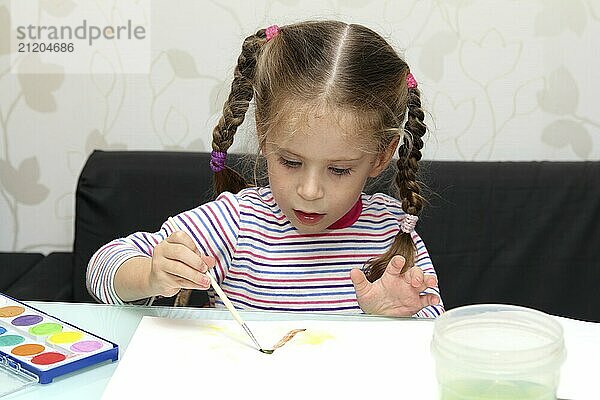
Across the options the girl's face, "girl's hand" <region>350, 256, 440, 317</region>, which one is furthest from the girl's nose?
"girl's hand" <region>350, 256, 440, 317</region>

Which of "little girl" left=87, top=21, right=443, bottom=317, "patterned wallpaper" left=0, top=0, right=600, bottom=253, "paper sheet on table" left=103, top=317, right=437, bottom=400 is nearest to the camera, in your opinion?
"paper sheet on table" left=103, top=317, right=437, bottom=400

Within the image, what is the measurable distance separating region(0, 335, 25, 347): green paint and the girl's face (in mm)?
387

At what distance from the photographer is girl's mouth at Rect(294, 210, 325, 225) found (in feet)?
4.04

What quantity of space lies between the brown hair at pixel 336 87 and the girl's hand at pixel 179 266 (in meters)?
0.26

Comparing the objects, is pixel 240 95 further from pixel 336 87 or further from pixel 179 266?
pixel 179 266

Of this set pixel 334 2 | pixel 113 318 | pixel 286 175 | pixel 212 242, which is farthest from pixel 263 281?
pixel 334 2

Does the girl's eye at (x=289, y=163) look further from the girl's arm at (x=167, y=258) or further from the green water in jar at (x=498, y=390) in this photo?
the green water in jar at (x=498, y=390)

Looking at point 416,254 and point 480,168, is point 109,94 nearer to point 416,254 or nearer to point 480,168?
point 480,168

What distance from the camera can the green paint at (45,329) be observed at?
961 mm

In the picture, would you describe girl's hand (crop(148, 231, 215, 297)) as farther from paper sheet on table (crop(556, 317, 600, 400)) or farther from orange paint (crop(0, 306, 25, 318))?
paper sheet on table (crop(556, 317, 600, 400))

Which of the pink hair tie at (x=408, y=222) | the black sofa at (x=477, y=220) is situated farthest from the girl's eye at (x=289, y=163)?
the black sofa at (x=477, y=220)

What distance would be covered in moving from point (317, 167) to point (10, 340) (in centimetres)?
42

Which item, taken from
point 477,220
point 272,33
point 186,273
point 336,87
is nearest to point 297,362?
point 186,273

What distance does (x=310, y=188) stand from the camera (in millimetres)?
1157
